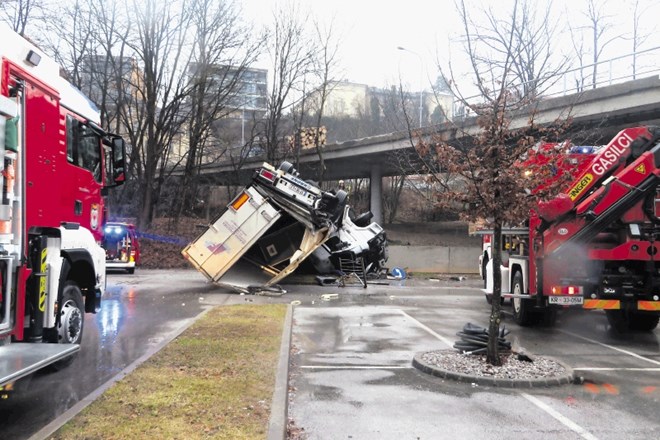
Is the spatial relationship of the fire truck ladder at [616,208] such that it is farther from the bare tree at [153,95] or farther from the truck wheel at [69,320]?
the bare tree at [153,95]

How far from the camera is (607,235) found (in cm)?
946

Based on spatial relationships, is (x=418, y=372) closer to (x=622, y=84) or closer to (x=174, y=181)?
(x=622, y=84)


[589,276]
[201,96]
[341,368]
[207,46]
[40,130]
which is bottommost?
[341,368]

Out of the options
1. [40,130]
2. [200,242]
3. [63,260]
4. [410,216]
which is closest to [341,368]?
[63,260]

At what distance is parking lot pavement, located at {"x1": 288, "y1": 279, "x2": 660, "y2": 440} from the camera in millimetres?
5090

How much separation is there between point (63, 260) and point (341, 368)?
12.0ft

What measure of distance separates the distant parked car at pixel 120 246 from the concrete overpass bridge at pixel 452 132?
34.7 feet

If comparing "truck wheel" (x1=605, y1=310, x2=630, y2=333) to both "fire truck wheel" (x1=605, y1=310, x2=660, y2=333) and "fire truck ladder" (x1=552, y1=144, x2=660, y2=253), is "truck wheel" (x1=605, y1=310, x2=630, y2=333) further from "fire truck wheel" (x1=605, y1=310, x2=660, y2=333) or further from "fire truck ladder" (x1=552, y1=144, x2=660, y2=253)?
"fire truck ladder" (x1=552, y1=144, x2=660, y2=253)

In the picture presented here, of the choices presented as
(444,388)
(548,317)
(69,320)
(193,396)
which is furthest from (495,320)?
(69,320)

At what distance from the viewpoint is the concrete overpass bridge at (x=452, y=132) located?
48.5ft

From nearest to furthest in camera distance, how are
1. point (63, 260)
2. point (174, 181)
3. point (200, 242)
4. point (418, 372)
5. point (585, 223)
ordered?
point (63, 260) → point (418, 372) → point (585, 223) → point (200, 242) → point (174, 181)

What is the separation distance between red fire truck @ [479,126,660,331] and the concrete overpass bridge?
127 cm

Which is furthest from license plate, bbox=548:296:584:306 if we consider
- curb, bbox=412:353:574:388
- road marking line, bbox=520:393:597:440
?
road marking line, bbox=520:393:597:440

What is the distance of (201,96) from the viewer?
1173 inches
